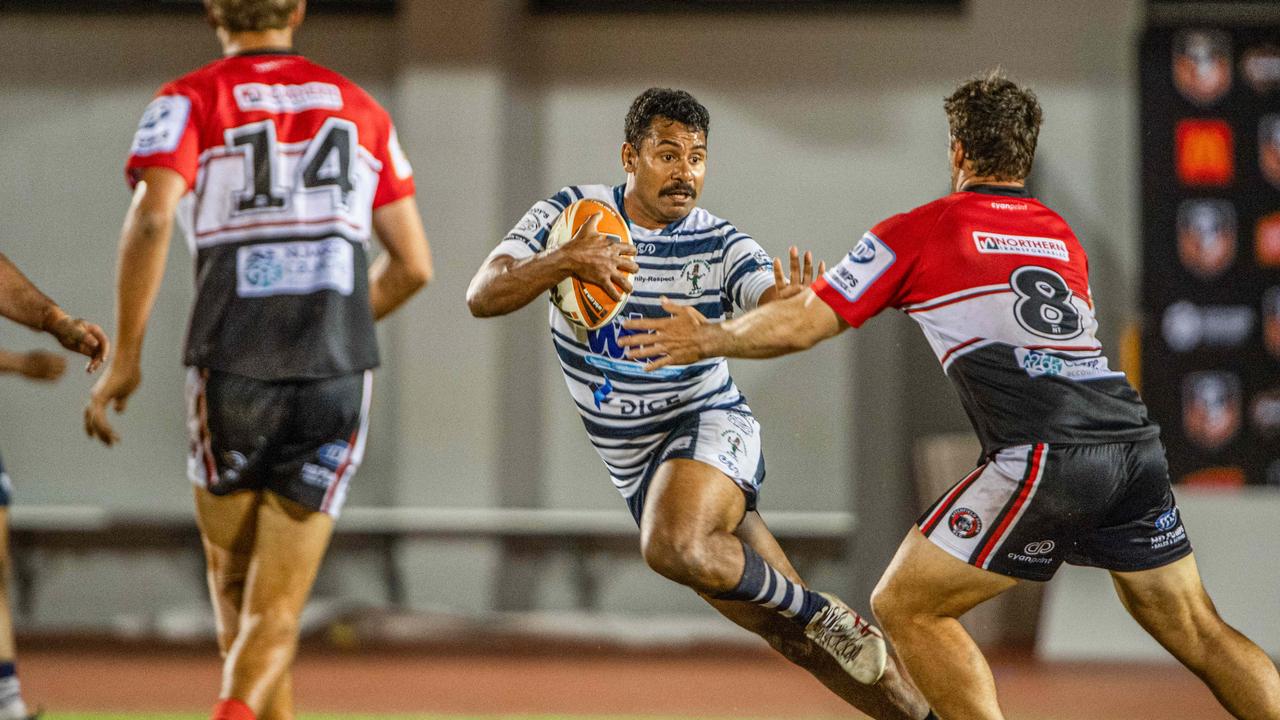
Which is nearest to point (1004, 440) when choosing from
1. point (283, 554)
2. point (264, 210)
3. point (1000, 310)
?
point (1000, 310)

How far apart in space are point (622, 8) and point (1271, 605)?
18.8 feet

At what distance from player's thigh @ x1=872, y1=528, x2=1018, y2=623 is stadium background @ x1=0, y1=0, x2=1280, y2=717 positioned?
5.28 meters

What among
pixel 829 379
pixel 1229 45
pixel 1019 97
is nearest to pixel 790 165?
pixel 829 379

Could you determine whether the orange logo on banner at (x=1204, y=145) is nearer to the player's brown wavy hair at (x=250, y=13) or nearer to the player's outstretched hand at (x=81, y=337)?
the player's brown wavy hair at (x=250, y=13)

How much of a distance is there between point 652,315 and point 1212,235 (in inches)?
163

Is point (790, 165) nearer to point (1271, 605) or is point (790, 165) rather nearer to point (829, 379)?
point (829, 379)

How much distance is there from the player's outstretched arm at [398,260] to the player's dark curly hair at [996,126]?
154cm

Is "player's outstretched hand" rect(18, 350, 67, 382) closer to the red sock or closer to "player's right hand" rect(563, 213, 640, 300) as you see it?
the red sock

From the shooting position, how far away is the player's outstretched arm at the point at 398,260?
147 inches

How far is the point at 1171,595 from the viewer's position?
3654 millimetres

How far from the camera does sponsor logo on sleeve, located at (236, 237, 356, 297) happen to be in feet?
11.3

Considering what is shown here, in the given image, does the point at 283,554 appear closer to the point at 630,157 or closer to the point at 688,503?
the point at 688,503

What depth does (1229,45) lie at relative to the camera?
700cm

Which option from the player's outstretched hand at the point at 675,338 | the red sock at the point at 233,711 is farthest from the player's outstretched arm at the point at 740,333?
the red sock at the point at 233,711
